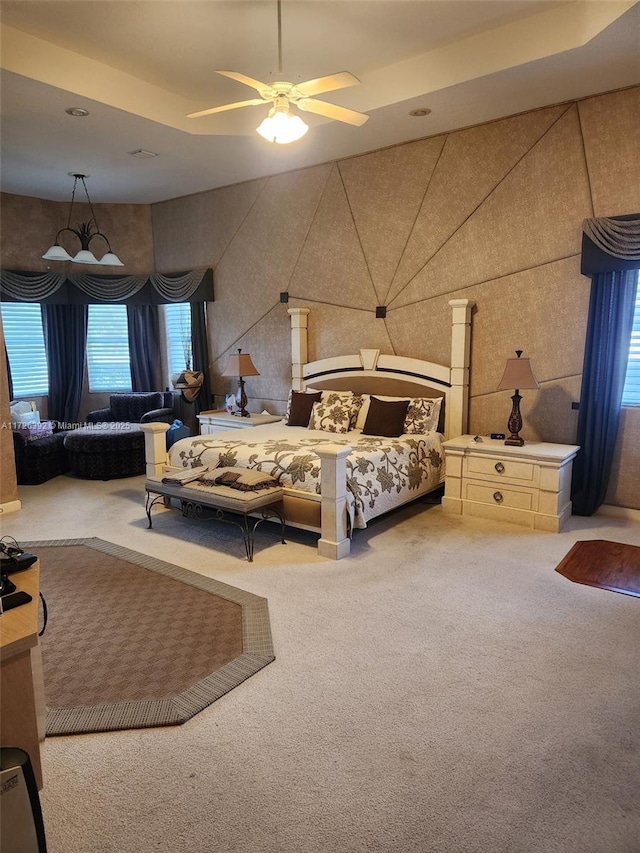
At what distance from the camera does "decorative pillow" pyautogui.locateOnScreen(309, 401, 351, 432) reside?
5.11 m

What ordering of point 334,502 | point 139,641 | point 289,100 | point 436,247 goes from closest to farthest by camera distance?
point 139,641 → point 289,100 → point 334,502 → point 436,247

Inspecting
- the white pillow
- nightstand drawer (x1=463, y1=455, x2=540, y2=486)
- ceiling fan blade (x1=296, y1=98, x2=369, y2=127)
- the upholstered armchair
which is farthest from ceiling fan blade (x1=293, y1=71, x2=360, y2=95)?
the white pillow

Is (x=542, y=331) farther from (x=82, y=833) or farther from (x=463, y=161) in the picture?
(x=82, y=833)

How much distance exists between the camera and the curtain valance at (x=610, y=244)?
4.02 meters

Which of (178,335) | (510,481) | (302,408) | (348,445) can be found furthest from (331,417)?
(178,335)

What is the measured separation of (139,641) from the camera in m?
2.80

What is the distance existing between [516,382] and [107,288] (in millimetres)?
5257

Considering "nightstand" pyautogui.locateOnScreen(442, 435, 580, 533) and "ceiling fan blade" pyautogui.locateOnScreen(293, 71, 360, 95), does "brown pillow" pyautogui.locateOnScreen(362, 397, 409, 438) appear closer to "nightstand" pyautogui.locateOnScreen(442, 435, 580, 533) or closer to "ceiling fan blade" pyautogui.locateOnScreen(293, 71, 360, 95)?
"nightstand" pyautogui.locateOnScreen(442, 435, 580, 533)

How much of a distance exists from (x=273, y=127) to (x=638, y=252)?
8.72ft

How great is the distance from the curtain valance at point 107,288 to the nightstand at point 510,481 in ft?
12.7

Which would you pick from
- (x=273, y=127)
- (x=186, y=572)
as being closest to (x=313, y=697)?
(x=186, y=572)

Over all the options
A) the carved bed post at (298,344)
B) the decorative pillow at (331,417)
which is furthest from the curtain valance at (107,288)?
the decorative pillow at (331,417)

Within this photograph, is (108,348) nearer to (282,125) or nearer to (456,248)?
(456,248)

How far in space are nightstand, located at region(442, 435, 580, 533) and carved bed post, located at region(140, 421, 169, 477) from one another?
2.37 meters
